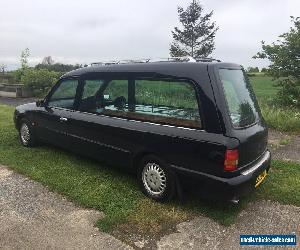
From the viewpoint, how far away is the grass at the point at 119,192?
422 cm

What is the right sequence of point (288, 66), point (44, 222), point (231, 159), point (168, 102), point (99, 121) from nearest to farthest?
1. point (231, 159)
2. point (44, 222)
3. point (168, 102)
4. point (99, 121)
5. point (288, 66)

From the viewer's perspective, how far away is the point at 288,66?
12.0 metres

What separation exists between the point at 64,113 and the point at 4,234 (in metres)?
2.61

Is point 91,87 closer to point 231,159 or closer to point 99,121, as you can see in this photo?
point 99,121

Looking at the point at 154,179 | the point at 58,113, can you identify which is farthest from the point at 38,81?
the point at 154,179

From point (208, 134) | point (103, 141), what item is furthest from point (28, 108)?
point (208, 134)

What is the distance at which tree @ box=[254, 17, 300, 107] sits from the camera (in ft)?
38.1

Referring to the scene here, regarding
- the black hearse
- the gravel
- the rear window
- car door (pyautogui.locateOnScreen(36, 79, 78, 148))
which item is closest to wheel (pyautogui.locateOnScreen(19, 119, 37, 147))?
car door (pyautogui.locateOnScreen(36, 79, 78, 148))

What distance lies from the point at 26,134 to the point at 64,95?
1629mm

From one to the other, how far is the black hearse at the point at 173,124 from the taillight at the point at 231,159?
11 mm

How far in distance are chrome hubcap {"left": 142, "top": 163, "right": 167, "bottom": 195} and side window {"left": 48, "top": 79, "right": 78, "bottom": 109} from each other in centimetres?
208

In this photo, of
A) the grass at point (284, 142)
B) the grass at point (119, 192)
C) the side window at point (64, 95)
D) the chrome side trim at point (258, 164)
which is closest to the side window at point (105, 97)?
the side window at point (64, 95)

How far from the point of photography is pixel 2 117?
11000 millimetres

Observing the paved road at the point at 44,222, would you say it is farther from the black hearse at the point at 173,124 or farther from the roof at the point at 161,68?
the roof at the point at 161,68
